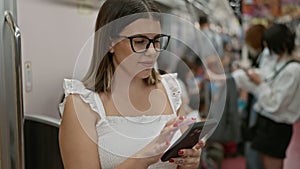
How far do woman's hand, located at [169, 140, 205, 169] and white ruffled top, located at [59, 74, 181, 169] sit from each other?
0.04 meters

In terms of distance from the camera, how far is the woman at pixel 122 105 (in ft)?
3.27

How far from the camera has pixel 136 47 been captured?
1034 millimetres

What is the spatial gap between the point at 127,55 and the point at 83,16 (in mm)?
623

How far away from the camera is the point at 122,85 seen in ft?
3.59

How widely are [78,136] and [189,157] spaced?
26 cm

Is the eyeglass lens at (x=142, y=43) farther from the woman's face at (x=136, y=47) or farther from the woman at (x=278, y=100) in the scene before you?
the woman at (x=278, y=100)

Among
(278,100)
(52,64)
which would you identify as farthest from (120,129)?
(278,100)

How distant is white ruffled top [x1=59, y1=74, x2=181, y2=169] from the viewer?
3.39 feet

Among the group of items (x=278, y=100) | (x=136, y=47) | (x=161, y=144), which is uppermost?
(x=136, y=47)

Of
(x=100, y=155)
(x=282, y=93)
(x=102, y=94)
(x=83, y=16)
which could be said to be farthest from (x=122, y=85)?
(x=282, y=93)

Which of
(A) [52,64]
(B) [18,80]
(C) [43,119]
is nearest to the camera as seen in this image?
(B) [18,80]

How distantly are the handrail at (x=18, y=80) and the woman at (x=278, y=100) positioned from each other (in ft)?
4.70

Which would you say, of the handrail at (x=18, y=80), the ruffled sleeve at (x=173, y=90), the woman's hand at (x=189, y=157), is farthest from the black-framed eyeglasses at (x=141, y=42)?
the handrail at (x=18, y=80)

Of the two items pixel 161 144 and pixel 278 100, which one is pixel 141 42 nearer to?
pixel 161 144
